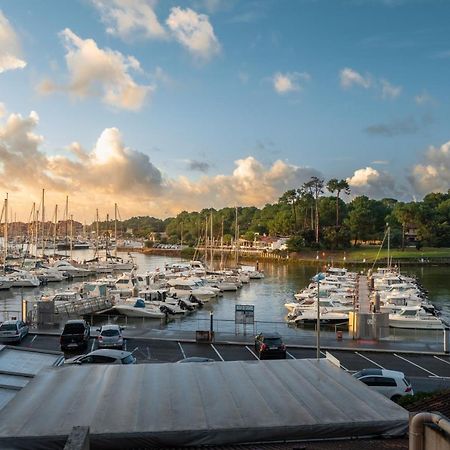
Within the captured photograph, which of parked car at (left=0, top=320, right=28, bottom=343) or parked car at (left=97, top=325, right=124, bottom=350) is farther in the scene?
parked car at (left=0, top=320, right=28, bottom=343)

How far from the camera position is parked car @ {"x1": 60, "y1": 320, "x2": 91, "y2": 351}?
2895cm

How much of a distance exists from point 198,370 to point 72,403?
3.70 metres

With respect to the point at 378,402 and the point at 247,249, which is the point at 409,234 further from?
the point at 378,402

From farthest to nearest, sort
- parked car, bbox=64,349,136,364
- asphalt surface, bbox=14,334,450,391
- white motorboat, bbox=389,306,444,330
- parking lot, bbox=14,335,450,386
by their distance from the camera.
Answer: white motorboat, bbox=389,306,444,330, parking lot, bbox=14,335,450,386, asphalt surface, bbox=14,334,450,391, parked car, bbox=64,349,136,364

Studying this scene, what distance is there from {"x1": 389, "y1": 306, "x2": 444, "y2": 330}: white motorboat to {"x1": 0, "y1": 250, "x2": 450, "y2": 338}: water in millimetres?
9218

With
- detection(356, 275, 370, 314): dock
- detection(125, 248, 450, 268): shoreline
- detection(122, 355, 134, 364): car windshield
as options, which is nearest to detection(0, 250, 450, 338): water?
detection(125, 248, 450, 268): shoreline

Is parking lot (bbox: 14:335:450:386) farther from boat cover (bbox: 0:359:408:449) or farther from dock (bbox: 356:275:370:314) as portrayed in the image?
dock (bbox: 356:275:370:314)

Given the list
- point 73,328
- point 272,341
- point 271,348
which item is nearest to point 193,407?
point 271,348

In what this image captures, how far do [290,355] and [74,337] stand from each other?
11.6 m

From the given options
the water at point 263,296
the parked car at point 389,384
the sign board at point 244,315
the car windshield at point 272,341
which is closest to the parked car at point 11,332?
the water at point 263,296

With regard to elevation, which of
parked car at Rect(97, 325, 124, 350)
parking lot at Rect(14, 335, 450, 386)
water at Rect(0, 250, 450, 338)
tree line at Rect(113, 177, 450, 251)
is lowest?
water at Rect(0, 250, 450, 338)

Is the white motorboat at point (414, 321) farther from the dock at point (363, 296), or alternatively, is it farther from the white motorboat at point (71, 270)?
the white motorboat at point (71, 270)

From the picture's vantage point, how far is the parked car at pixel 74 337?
28953mm

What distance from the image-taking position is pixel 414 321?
145 ft
